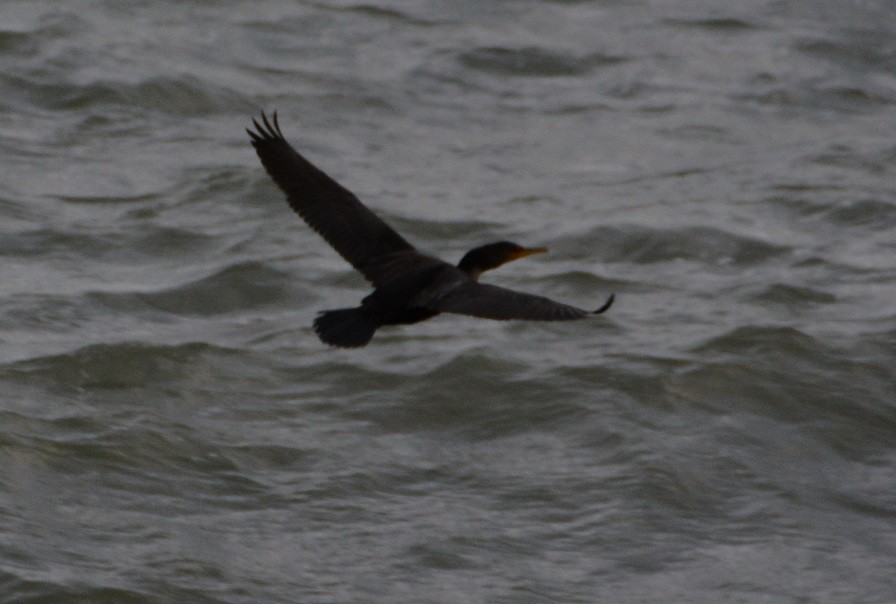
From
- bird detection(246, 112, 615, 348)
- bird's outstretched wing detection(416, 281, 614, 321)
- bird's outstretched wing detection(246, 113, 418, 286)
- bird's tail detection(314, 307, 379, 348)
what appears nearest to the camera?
bird's outstretched wing detection(416, 281, 614, 321)

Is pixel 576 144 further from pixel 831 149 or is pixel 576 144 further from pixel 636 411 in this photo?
pixel 636 411

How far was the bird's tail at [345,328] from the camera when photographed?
538 cm

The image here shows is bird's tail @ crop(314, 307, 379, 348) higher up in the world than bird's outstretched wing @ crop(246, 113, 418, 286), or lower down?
lower down

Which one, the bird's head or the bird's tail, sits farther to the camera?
the bird's head

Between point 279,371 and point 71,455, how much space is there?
1.30 m

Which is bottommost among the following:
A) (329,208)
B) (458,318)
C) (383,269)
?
(458,318)

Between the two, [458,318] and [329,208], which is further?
[458,318]

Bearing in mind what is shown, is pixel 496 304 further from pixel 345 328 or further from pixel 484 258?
pixel 484 258

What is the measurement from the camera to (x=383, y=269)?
5844mm

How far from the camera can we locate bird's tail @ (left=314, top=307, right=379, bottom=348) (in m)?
5.38

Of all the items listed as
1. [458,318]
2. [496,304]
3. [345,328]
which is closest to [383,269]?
[345,328]

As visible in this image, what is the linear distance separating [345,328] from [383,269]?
0.46 m

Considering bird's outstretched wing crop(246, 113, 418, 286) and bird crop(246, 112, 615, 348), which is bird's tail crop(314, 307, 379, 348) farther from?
bird's outstretched wing crop(246, 113, 418, 286)

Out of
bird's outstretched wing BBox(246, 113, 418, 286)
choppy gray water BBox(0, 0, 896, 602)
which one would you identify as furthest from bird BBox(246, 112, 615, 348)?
choppy gray water BBox(0, 0, 896, 602)
